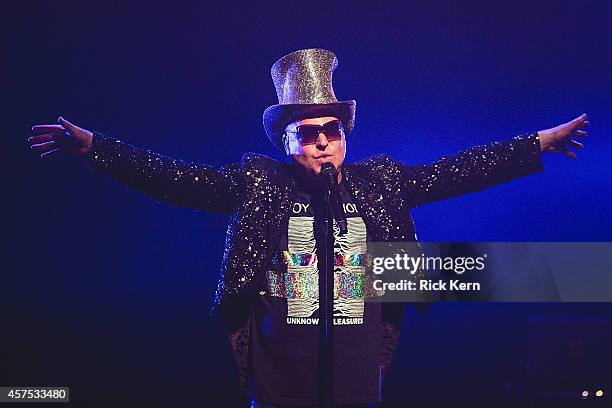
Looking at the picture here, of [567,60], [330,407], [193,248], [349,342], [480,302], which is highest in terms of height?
[567,60]

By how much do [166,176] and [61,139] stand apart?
0.31 m

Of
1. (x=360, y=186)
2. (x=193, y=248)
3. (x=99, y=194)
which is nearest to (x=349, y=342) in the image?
(x=360, y=186)

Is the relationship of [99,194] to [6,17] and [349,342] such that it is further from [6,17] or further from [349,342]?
[349,342]

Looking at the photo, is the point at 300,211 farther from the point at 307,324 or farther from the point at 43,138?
the point at 43,138

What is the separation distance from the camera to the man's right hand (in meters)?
1.86

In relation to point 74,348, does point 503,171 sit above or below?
above

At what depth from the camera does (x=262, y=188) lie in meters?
2.01

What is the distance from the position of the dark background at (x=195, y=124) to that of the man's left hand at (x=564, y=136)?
817mm

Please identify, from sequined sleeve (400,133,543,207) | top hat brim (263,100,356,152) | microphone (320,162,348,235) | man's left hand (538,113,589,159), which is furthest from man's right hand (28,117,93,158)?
man's left hand (538,113,589,159)

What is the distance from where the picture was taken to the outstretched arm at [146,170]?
74.2 inches

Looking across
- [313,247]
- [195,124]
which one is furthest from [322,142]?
[195,124]

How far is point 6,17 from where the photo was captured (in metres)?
2.85

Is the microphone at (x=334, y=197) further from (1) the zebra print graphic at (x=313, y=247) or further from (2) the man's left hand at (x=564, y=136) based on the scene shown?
(2) the man's left hand at (x=564, y=136)

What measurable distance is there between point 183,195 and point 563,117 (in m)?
1.83
